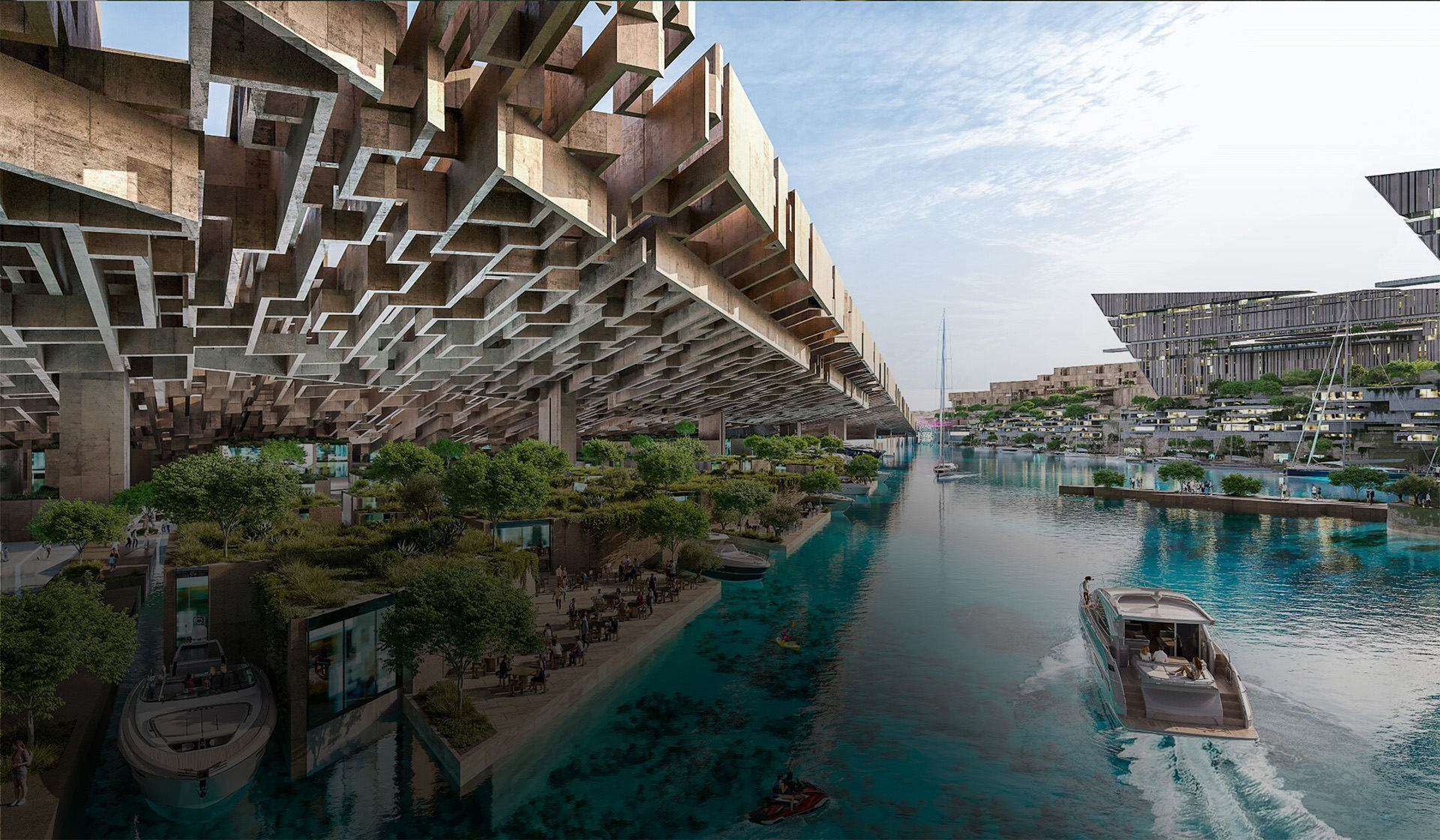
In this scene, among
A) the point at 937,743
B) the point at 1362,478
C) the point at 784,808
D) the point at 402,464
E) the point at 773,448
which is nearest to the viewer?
the point at 784,808

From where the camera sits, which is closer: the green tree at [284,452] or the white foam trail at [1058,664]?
the white foam trail at [1058,664]

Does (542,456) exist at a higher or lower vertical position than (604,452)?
higher

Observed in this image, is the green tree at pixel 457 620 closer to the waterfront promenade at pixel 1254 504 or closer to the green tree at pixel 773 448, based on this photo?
the green tree at pixel 773 448

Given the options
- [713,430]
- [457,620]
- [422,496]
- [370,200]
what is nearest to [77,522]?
[422,496]

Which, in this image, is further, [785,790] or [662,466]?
[662,466]

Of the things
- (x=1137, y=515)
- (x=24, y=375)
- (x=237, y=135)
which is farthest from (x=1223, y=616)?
(x=24, y=375)

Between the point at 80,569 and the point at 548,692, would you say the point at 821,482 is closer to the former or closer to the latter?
the point at 548,692

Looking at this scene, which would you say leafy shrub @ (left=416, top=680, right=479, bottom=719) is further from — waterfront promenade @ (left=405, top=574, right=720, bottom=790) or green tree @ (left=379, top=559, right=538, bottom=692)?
green tree @ (left=379, top=559, right=538, bottom=692)

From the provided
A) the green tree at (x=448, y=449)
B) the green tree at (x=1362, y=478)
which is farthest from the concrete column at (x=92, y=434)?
the green tree at (x=1362, y=478)
